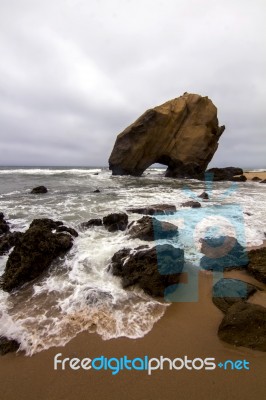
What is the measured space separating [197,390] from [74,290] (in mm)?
2642

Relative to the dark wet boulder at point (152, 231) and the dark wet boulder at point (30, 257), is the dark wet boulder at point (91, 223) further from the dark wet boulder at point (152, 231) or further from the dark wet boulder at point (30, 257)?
the dark wet boulder at point (30, 257)

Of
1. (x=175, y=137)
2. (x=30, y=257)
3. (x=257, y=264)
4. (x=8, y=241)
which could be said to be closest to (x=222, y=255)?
(x=257, y=264)

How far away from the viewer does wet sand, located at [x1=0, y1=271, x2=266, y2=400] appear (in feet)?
8.80

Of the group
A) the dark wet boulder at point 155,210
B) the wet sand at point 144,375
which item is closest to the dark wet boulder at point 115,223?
the dark wet boulder at point 155,210

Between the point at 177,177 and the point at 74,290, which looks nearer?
the point at 74,290

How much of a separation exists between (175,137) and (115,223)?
24002 mm

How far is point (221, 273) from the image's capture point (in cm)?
518

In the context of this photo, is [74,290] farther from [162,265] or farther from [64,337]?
[162,265]

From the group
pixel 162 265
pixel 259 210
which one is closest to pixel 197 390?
pixel 162 265

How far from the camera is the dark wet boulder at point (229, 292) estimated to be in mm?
4152

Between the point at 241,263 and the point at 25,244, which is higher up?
the point at 25,244

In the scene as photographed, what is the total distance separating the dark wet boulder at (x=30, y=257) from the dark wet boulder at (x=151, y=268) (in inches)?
58.9

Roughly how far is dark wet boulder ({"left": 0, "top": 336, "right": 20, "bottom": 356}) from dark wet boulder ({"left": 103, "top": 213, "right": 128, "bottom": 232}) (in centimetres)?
453

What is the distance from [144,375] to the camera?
115 inches
